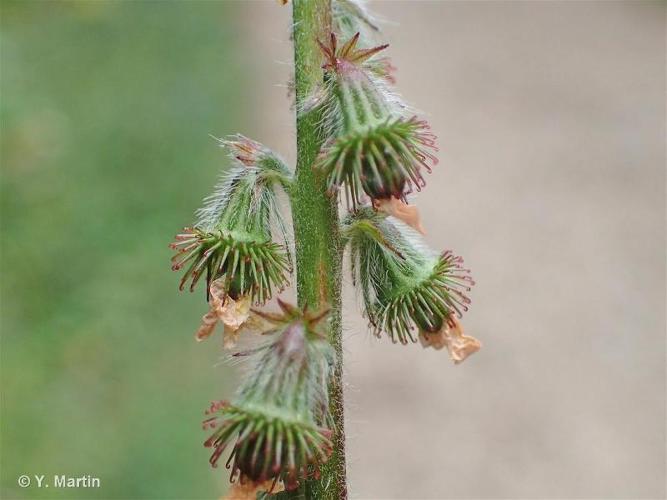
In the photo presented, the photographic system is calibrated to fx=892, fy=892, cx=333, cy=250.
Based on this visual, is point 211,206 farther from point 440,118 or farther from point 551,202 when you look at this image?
point 440,118

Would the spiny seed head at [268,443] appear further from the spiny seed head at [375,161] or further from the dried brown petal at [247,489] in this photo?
the spiny seed head at [375,161]

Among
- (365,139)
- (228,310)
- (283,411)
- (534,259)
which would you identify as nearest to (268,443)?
(283,411)

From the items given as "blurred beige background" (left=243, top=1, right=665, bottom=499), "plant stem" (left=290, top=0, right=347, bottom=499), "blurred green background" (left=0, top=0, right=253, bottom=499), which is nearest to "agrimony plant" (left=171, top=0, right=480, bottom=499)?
"plant stem" (left=290, top=0, right=347, bottom=499)

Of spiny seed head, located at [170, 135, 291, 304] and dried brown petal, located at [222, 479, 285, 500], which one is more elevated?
spiny seed head, located at [170, 135, 291, 304]

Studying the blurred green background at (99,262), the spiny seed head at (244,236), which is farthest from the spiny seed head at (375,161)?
the blurred green background at (99,262)

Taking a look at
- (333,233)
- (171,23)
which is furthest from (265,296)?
(171,23)

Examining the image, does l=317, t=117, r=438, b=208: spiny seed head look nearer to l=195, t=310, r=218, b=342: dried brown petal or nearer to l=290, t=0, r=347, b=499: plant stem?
l=290, t=0, r=347, b=499: plant stem

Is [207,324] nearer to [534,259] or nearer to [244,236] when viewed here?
[244,236]
